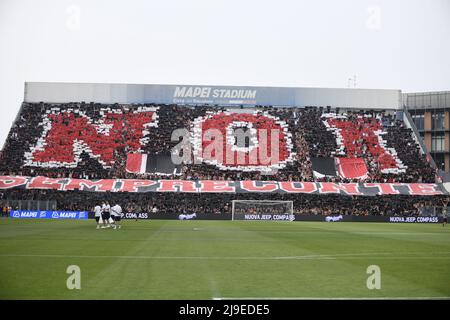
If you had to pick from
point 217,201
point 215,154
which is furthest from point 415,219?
point 215,154

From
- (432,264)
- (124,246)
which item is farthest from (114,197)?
(432,264)

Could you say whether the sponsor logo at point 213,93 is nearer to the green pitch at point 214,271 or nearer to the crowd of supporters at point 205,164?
the crowd of supporters at point 205,164

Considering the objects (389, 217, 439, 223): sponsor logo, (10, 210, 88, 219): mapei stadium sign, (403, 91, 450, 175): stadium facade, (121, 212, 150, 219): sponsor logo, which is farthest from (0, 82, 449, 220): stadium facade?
(403, 91, 450, 175): stadium facade

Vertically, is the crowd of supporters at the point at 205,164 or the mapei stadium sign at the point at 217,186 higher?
the crowd of supporters at the point at 205,164

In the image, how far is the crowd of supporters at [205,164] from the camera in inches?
2341

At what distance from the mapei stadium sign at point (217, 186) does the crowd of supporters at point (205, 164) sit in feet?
5.85

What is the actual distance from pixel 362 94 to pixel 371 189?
2044cm

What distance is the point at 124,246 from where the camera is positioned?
63.9 ft

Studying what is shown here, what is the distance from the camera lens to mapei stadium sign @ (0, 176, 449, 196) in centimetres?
5478

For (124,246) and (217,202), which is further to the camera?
(217,202)

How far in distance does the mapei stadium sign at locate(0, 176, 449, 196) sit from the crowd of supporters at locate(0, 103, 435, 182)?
1.78 metres

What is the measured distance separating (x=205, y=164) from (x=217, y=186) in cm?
611

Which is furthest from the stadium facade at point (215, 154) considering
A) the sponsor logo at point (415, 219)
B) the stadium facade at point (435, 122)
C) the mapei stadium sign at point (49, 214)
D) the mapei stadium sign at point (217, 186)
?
the stadium facade at point (435, 122)
